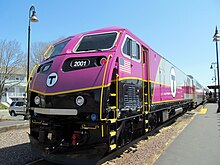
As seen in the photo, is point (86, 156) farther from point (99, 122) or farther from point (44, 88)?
point (44, 88)

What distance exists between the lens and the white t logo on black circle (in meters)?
5.99

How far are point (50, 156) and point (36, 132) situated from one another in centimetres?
89

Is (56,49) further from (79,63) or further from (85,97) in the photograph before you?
(85,97)

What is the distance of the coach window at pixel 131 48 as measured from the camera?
22.8 feet

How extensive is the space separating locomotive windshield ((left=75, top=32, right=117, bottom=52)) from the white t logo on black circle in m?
1.01

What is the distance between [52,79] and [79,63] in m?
0.74

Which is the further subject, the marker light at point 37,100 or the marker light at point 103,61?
the marker light at point 37,100

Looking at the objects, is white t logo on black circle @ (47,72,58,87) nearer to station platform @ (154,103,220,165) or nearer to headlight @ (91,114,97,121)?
headlight @ (91,114,97,121)

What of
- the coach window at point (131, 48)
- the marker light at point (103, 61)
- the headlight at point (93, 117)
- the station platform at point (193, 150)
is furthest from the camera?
the coach window at point (131, 48)

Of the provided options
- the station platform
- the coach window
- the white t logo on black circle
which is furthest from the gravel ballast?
the coach window

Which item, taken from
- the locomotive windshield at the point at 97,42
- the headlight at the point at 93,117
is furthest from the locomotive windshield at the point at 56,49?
the headlight at the point at 93,117

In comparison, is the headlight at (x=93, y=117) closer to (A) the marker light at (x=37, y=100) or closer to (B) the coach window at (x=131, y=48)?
(A) the marker light at (x=37, y=100)

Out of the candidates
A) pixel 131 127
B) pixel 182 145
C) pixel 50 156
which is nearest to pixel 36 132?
pixel 50 156

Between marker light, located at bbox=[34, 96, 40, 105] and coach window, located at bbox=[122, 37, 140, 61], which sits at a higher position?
coach window, located at bbox=[122, 37, 140, 61]
